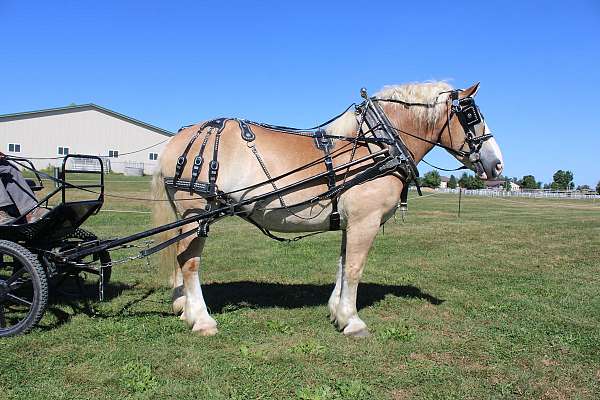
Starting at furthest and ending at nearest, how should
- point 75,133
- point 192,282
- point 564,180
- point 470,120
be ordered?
point 564,180
point 75,133
point 192,282
point 470,120

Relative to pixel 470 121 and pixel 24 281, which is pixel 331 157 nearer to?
pixel 470 121

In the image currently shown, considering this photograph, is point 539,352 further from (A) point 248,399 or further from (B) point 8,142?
(B) point 8,142

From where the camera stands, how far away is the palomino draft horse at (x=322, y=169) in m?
5.23

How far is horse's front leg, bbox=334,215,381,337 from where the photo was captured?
5.22 metres

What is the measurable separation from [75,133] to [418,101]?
183ft

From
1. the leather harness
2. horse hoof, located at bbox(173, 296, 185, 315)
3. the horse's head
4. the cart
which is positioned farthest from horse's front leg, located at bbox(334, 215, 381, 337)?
the cart

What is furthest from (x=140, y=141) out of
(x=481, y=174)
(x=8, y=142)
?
(x=481, y=174)

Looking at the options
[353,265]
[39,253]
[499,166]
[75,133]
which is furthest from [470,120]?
[75,133]

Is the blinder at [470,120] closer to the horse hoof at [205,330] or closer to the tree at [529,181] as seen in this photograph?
the horse hoof at [205,330]

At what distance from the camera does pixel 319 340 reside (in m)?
5.10

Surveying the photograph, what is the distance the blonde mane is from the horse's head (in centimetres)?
13

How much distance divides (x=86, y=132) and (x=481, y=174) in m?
56.3

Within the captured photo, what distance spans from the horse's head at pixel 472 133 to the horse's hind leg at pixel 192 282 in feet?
10.3

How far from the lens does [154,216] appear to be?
5.79 metres
